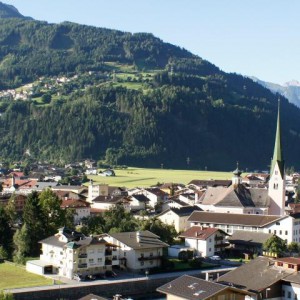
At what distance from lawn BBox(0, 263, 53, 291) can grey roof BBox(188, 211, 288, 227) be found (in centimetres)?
1853

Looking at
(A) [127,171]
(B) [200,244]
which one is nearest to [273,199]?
(B) [200,244]

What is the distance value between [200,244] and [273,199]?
48.5 ft

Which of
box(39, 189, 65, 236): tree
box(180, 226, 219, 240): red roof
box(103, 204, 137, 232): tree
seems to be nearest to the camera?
box(180, 226, 219, 240): red roof

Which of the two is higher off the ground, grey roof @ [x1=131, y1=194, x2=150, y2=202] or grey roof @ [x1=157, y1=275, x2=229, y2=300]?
grey roof @ [x1=131, y1=194, x2=150, y2=202]

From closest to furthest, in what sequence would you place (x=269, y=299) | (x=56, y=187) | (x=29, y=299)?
1. (x=269, y=299)
2. (x=29, y=299)
3. (x=56, y=187)

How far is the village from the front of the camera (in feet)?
111

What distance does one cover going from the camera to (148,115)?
537 feet

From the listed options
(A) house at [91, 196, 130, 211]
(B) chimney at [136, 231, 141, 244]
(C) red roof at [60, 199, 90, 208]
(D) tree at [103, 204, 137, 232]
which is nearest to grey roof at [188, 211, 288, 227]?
(D) tree at [103, 204, 137, 232]

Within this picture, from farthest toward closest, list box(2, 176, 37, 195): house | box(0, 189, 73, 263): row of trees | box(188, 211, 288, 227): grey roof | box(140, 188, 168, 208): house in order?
1. box(2, 176, 37, 195): house
2. box(140, 188, 168, 208): house
3. box(188, 211, 288, 227): grey roof
4. box(0, 189, 73, 263): row of trees

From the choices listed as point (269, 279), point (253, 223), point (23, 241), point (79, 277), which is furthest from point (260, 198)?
point (269, 279)

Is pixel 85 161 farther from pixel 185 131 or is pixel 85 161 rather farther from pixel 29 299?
pixel 29 299

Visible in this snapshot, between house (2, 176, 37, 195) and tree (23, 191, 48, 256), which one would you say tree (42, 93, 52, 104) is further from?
tree (23, 191, 48, 256)

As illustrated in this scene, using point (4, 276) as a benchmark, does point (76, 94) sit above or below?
above

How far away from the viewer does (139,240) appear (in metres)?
44.8
